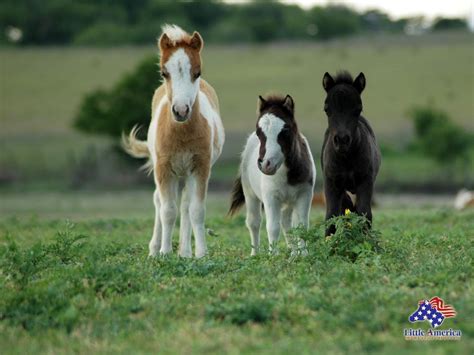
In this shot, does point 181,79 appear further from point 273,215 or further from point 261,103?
point 273,215

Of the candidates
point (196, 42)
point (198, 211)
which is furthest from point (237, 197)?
point (196, 42)

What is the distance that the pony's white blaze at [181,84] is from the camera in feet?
32.0

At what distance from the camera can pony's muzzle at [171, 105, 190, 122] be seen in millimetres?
9711

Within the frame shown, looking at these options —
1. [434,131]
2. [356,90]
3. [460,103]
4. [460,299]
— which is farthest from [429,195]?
[460,299]

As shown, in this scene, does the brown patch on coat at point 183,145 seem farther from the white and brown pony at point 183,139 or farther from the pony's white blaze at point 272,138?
the pony's white blaze at point 272,138

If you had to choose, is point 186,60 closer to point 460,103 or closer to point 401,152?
point 401,152

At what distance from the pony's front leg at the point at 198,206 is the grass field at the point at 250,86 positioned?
2700 cm

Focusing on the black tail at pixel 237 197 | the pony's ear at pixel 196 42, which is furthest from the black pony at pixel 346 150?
the black tail at pixel 237 197

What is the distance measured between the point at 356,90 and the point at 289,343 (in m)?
4.17

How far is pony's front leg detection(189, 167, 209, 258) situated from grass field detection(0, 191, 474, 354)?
1.98 ft

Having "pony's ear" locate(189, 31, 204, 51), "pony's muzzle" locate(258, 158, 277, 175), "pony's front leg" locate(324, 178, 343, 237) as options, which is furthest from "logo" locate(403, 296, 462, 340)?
"pony's ear" locate(189, 31, 204, 51)

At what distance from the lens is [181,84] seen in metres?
9.89

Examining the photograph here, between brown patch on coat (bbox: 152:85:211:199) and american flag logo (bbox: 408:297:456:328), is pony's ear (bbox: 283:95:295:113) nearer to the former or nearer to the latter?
brown patch on coat (bbox: 152:85:211:199)

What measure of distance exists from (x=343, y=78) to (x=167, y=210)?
2767 mm
